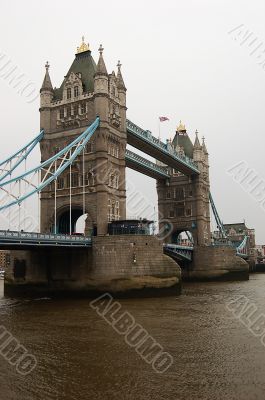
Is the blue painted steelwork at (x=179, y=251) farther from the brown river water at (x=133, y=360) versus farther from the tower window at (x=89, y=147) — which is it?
the brown river water at (x=133, y=360)

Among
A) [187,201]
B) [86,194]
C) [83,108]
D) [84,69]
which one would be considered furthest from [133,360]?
[187,201]

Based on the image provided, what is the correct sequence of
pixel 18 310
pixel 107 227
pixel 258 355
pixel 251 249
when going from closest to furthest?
pixel 258 355 → pixel 18 310 → pixel 107 227 → pixel 251 249

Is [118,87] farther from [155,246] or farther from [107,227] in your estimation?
[155,246]

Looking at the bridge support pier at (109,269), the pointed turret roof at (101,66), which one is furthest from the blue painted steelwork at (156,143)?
the bridge support pier at (109,269)

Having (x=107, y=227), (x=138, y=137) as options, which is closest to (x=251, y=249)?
(x=138, y=137)

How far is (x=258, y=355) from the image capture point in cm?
1638

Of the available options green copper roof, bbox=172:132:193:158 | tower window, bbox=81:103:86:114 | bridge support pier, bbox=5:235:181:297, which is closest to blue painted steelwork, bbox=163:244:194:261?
bridge support pier, bbox=5:235:181:297

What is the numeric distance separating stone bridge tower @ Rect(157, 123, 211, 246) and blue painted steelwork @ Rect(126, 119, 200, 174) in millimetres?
3348

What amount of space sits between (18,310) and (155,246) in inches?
558

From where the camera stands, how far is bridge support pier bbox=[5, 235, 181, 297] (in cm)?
3725

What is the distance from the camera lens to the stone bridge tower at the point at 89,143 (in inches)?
1746

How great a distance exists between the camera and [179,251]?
63.1 m

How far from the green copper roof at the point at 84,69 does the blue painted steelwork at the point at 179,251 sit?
2292 cm

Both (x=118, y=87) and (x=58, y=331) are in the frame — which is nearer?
(x=58, y=331)
